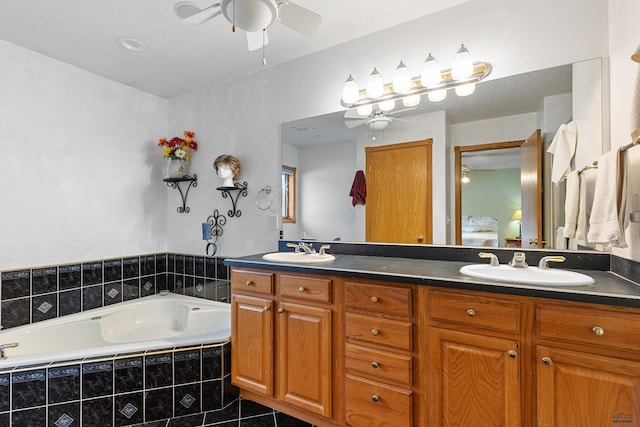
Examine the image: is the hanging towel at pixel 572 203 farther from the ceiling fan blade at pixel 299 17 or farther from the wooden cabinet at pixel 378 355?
the ceiling fan blade at pixel 299 17

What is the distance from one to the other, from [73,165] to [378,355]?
279 cm

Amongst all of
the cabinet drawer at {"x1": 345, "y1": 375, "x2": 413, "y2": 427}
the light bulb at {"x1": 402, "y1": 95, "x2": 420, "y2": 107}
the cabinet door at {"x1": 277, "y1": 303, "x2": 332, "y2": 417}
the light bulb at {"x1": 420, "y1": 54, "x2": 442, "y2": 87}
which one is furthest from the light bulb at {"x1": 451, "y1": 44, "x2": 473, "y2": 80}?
the cabinet drawer at {"x1": 345, "y1": 375, "x2": 413, "y2": 427}

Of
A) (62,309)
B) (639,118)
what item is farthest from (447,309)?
(62,309)

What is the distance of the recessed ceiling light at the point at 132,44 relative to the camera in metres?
2.25

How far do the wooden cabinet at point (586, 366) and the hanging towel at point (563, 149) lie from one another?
84cm

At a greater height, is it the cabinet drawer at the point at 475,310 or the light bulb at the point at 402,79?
the light bulb at the point at 402,79

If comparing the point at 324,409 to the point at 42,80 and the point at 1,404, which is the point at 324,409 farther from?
the point at 42,80

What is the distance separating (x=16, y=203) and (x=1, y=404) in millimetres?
1360

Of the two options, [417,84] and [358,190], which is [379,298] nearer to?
[358,190]

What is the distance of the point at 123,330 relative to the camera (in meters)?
2.71

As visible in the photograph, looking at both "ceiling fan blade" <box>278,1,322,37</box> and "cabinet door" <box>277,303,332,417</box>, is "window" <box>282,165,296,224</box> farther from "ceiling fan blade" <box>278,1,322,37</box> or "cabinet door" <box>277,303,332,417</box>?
"ceiling fan blade" <box>278,1,322,37</box>

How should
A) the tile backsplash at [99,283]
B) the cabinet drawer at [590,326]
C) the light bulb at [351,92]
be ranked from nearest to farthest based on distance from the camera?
the cabinet drawer at [590,326]
the light bulb at [351,92]
the tile backsplash at [99,283]

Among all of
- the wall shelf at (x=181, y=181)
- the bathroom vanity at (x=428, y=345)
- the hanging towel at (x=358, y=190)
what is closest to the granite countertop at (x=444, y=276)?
the bathroom vanity at (x=428, y=345)

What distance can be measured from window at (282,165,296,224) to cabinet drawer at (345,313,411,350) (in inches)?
44.8
